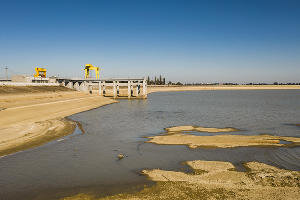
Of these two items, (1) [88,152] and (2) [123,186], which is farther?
(1) [88,152]

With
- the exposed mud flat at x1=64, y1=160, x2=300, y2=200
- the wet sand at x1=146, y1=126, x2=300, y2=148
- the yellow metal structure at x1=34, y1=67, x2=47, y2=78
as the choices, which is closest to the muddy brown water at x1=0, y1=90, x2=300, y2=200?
the exposed mud flat at x1=64, y1=160, x2=300, y2=200

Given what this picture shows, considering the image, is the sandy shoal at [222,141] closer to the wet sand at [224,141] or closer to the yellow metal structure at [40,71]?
the wet sand at [224,141]

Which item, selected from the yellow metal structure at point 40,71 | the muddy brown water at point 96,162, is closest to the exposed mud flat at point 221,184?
the muddy brown water at point 96,162

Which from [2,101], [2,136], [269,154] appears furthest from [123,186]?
[2,101]

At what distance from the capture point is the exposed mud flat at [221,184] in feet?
32.7

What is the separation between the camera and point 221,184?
1108cm

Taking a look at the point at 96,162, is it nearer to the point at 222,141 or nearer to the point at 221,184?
the point at 221,184

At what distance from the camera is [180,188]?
10719mm

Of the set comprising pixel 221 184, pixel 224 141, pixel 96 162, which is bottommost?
pixel 96 162

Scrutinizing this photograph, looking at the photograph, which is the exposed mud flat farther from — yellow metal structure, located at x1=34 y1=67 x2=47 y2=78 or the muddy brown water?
yellow metal structure, located at x1=34 y1=67 x2=47 y2=78

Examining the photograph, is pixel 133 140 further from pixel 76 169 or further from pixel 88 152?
pixel 76 169

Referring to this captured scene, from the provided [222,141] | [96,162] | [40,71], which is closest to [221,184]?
[96,162]

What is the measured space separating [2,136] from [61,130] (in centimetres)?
616

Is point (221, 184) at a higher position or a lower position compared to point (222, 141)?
higher
